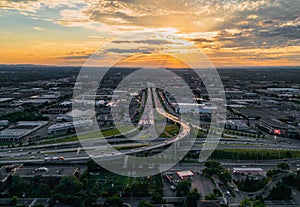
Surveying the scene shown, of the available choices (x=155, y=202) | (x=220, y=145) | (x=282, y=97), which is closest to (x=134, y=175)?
(x=155, y=202)

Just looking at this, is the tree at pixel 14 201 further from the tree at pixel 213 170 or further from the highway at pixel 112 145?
the tree at pixel 213 170

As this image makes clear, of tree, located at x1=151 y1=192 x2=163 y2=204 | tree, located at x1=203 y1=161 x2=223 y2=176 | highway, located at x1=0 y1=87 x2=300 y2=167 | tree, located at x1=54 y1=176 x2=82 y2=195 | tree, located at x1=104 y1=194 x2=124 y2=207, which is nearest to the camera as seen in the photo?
tree, located at x1=104 y1=194 x2=124 y2=207

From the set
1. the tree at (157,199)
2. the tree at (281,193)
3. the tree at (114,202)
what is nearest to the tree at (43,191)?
the tree at (114,202)

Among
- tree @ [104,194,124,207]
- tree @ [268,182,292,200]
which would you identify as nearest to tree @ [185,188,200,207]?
tree @ [104,194,124,207]

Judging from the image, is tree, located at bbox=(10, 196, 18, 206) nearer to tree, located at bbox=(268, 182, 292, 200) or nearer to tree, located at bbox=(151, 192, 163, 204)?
tree, located at bbox=(151, 192, 163, 204)

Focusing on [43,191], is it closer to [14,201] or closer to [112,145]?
[14,201]

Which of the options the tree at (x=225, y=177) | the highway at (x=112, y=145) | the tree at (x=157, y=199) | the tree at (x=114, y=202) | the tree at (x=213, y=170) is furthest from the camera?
the highway at (x=112, y=145)

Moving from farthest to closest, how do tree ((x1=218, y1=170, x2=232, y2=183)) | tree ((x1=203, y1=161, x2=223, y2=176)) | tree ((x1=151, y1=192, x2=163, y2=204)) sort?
tree ((x1=203, y1=161, x2=223, y2=176)), tree ((x1=218, y1=170, x2=232, y2=183)), tree ((x1=151, y1=192, x2=163, y2=204))

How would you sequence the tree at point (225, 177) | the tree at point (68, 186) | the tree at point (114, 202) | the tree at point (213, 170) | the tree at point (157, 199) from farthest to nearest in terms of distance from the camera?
1. the tree at point (213, 170)
2. the tree at point (225, 177)
3. the tree at point (68, 186)
4. the tree at point (157, 199)
5. the tree at point (114, 202)

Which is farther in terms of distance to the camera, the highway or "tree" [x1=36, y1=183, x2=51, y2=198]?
the highway

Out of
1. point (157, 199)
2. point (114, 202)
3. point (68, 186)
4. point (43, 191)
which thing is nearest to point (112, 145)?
point (68, 186)

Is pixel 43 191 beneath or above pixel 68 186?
beneath
